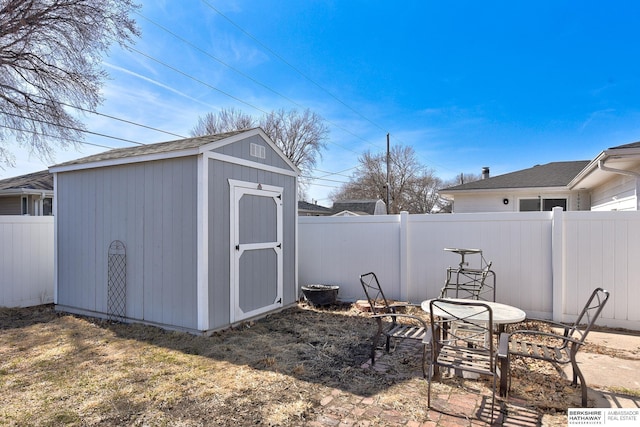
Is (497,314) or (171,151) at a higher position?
(171,151)

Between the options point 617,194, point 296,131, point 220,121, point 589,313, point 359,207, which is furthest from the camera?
point 359,207

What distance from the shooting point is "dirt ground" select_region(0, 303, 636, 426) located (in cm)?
245

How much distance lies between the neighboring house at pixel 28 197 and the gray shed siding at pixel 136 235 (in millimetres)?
8621

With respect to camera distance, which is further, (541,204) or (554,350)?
(541,204)

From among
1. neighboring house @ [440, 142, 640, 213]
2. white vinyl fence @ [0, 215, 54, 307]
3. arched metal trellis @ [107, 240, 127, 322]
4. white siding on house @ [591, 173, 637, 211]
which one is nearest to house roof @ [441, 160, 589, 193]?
neighboring house @ [440, 142, 640, 213]

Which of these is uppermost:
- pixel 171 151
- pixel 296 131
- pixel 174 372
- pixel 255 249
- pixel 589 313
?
pixel 296 131

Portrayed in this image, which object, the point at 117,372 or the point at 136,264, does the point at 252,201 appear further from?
the point at 117,372

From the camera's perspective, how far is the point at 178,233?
14.3 ft

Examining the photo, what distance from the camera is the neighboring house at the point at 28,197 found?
38.7 ft

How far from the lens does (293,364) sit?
11.0 feet

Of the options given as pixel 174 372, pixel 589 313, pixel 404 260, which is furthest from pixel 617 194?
pixel 174 372

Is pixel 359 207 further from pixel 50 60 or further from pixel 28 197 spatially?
pixel 50 60

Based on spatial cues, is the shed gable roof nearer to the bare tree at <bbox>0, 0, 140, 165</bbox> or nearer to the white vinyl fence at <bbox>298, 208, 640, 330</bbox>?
the white vinyl fence at <bbox>298, 208, 640, 330</bbox>

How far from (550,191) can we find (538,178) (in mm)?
822
